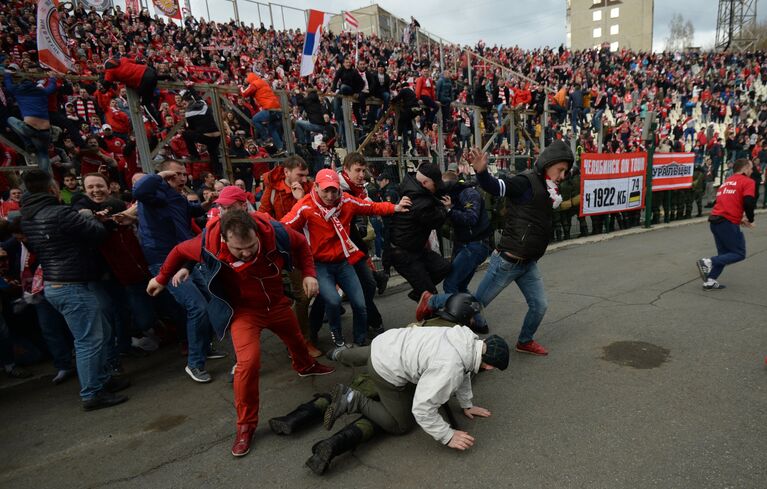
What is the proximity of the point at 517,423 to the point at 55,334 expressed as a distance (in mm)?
4095

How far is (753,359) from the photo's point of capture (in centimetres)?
359

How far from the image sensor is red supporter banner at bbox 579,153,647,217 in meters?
9.70

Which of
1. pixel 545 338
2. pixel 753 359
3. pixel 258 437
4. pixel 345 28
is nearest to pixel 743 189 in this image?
pixel 753 359

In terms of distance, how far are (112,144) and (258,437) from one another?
6.03 meters

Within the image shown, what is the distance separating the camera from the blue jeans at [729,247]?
18.0 ft

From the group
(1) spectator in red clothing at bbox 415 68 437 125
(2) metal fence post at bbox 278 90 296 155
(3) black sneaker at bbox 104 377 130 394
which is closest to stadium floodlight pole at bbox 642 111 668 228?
(1) spectator in red clothing at bbox 415 68 437 125

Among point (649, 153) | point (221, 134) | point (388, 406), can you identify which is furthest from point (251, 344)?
point (649, 153)

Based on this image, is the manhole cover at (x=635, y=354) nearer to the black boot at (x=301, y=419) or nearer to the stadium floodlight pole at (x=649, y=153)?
the black boot at (x=301, y=419)

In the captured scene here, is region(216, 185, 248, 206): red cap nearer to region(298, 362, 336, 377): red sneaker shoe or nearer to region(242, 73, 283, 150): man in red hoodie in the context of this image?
region(298, 362, 336, 377): red sneaker shoe

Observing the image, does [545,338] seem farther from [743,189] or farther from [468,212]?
[743,189]

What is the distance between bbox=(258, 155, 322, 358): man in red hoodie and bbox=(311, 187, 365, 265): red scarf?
12.7 inches

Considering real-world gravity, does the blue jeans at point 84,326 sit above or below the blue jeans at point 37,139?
below

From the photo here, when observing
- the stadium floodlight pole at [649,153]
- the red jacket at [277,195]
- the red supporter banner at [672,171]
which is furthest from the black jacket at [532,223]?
the red supporter banner at [672,171]

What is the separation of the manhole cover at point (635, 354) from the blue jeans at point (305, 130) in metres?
5.82
